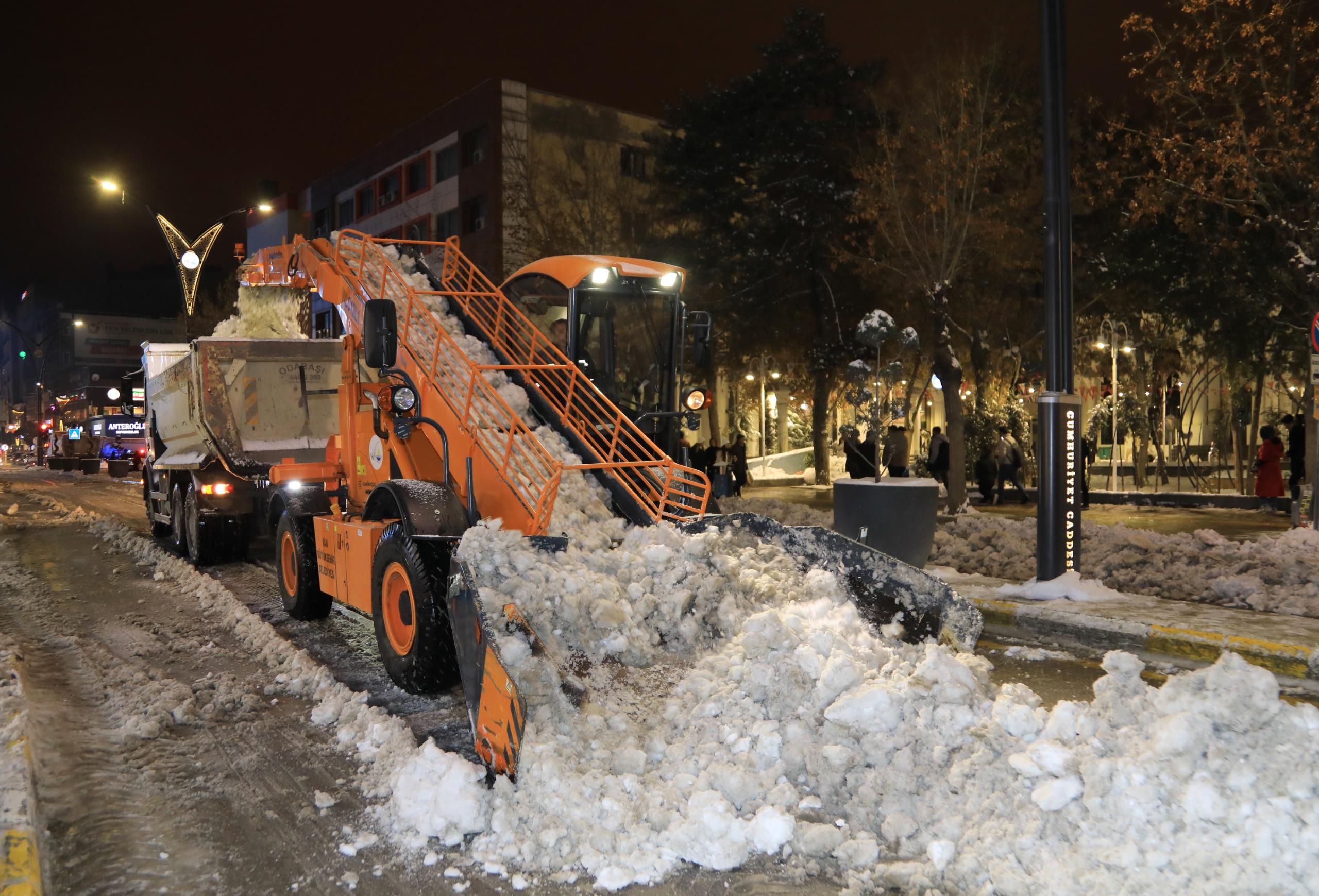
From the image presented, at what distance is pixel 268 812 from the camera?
434 cm

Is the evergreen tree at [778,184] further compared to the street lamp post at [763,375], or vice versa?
the street lamp post at [763,375]

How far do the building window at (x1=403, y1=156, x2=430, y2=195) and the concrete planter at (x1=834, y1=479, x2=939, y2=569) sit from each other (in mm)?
36616

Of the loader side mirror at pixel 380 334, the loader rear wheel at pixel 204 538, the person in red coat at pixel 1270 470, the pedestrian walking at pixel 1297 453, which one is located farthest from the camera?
the person in red coat at pixel 1270 470

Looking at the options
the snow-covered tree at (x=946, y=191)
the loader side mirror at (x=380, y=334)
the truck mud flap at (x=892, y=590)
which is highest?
the snow-covered tree at (x=946, y=191)

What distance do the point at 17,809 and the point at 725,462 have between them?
2146 cm

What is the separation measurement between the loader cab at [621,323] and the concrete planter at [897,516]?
7.08 ft

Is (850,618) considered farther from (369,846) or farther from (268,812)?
(268,812)

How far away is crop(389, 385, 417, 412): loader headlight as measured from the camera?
6742mm

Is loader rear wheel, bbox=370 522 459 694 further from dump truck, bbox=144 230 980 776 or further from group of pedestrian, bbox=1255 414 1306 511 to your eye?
group of pedestrian, bbox=1255 414 1306 511

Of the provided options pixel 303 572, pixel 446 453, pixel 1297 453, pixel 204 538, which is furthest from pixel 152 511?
pixel 1297 453

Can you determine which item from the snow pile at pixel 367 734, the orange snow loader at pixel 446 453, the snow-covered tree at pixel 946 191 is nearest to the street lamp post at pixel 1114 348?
the snow-covered tree at pixel 946 191

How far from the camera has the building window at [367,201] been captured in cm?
4744

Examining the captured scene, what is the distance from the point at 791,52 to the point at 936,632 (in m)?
24.1

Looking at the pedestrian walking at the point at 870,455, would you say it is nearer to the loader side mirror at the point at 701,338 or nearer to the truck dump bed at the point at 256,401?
the loader side mirror at the point at 701,338
